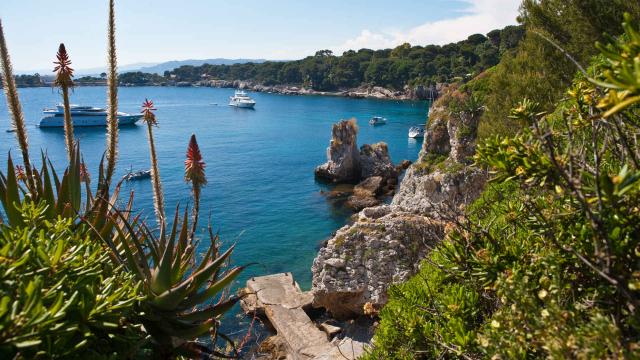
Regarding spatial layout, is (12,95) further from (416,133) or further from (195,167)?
(416,133)

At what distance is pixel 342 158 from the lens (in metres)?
45.8

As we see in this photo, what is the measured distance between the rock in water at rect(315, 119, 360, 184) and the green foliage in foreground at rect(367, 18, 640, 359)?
4065cm

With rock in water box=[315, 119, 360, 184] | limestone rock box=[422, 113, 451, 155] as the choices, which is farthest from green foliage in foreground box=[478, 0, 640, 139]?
rock in water box=[315, 119, 360, 184]

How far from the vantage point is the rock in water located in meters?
45.8

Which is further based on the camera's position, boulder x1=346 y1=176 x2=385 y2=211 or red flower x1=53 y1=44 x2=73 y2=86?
boulder x1=346 y1=176 x2=385 y2=211

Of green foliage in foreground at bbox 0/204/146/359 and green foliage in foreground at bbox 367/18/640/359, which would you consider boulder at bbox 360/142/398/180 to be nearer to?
green foliage in foreground at bbox 367/18/640/359

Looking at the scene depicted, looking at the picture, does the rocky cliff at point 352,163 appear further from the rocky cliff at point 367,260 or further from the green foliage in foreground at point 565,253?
the green foliage in foreground at point 565,253

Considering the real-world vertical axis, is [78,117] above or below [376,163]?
above

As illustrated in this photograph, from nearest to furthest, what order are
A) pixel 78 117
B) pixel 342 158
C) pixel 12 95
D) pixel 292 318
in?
pixel 12 95 < pixel 292 318 < pixel 342 158 < pixel 78 117

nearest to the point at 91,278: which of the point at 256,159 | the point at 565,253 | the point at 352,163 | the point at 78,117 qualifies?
the point at 565,253

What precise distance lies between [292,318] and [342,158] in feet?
92.8

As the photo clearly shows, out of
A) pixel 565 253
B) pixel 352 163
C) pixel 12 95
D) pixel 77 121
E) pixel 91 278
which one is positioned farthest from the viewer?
pixel 77 121

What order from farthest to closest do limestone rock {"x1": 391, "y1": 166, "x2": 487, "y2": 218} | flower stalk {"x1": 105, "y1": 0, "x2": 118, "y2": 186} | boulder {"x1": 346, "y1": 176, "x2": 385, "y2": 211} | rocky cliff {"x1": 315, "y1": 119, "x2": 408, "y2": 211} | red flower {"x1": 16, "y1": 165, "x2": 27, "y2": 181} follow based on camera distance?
rocky cliff {"x1": 315, "y1": 119, "x2": 408, "y2": 211} < boulder {"x1": 346, "y1": 176, "x2": 385, "y2": 211} < limestone rock {"x1": 391, "y1": 166, "x2": 487, "y2": 218} < red flower {"x1": 16, "y1": 165, "x2": 27, "y2": 181} < flower stalk {"x1": 105, "y1": 0, "x2": 118, "y2": 186}

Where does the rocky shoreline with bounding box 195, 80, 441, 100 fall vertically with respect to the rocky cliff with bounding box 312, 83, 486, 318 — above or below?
above
